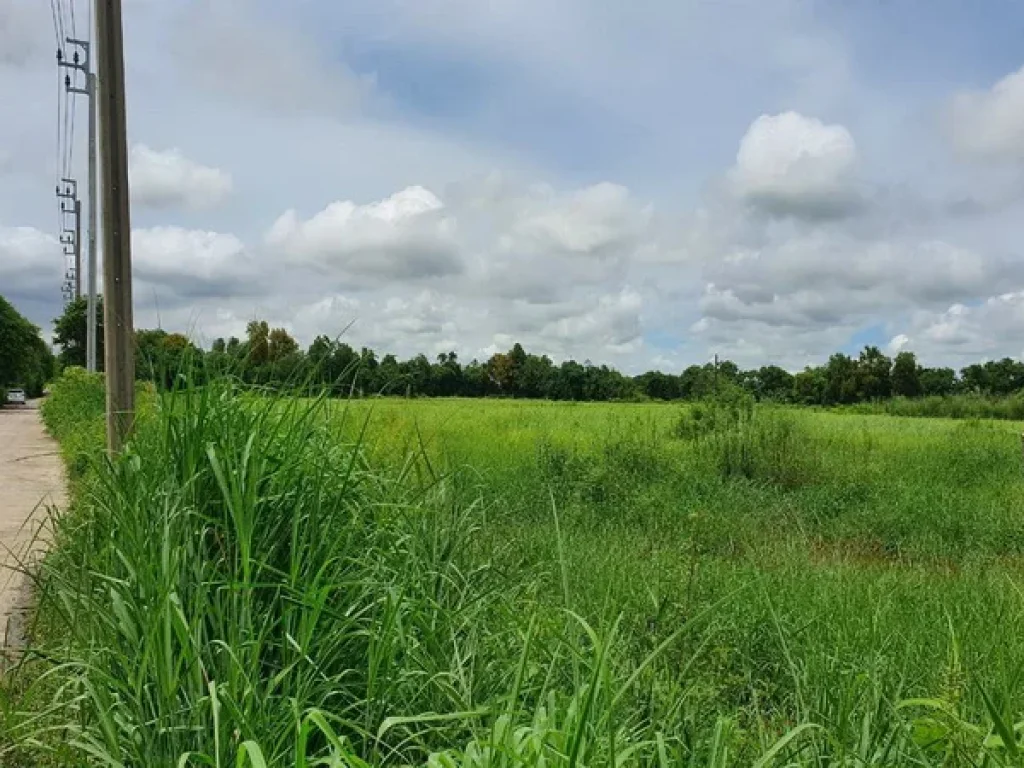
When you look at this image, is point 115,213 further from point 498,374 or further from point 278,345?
point 498,374

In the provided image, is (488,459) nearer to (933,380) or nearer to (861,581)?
(861,581)

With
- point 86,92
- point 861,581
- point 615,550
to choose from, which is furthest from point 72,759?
point 86,92

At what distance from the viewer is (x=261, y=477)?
102 inches

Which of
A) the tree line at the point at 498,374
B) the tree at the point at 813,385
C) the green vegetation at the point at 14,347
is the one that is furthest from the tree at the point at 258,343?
the tree at the point at 813,385

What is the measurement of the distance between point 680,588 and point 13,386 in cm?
5746

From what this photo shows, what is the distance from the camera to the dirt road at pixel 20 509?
3763mm

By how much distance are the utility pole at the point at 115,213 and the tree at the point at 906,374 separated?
56.3 m

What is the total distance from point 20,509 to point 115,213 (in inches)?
198

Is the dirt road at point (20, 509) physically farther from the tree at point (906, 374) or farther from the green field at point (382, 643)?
the tree at point (906, 374)

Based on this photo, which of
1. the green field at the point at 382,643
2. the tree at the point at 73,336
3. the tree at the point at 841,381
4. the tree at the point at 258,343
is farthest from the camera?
the tree at the point at 841,381

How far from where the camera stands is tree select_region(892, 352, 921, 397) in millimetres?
53781

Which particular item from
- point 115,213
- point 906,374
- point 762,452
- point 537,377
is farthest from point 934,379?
point 115,213

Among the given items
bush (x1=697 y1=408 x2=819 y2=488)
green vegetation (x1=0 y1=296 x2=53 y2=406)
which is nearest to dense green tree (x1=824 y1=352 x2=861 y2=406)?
bush (x1=697 y1=408 x2=819 y2=488)

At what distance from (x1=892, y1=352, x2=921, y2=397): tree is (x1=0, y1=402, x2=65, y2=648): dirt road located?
168ft
